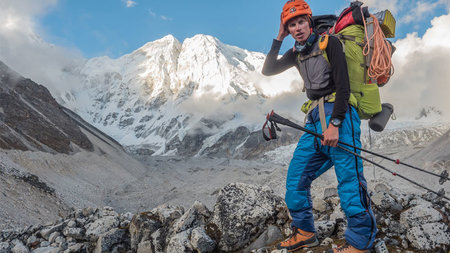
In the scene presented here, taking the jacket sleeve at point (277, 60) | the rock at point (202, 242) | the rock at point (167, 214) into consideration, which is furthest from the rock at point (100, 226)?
the jacket sleeve at point (277, 60)

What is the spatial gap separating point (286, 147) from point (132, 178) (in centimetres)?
9497

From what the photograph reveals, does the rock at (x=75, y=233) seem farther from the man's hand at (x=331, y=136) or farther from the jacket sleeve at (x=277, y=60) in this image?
the man's hand at (x=331, y=136)

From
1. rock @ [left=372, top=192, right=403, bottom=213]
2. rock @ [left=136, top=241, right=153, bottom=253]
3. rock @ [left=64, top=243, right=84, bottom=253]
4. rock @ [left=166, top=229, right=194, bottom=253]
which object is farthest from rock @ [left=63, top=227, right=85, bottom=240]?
rock @ [left=372, top=192, right=403, bottom=213]

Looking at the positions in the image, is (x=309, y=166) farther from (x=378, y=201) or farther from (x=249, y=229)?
(x=378, y=201)

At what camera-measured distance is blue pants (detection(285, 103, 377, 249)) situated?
3338 mm

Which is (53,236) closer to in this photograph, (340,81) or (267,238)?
(267,238)

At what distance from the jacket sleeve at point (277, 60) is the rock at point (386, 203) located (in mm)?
2750

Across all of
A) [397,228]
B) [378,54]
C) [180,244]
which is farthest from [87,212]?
[378,54]

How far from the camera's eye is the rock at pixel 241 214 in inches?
189

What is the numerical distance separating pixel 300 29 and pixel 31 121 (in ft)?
162

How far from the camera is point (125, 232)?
608 centimetres

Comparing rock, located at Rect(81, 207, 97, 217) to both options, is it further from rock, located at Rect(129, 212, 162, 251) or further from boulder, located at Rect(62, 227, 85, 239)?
rock, located at Rect(129, 212, 162, 251)

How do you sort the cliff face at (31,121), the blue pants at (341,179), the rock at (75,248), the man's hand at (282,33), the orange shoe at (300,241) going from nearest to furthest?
1. the blue pants at (341,179)
2. the orange shoe at (300,241)
3. the man's hand at (282,33)
4. the rock at (75,248)
5. the cliff face at (31,121)

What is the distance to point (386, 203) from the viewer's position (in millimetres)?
4871
